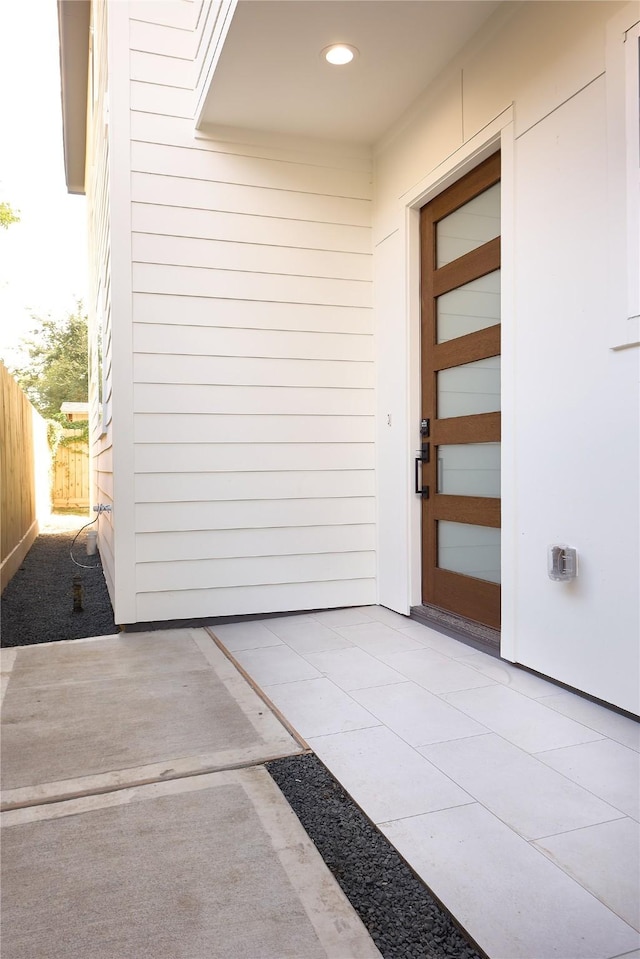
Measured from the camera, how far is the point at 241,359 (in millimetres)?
3863

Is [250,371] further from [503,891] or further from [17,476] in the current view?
[17,476]

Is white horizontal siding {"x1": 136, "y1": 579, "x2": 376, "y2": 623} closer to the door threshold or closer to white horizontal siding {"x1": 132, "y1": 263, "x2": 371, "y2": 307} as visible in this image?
the door threshold

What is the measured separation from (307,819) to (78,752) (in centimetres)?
87

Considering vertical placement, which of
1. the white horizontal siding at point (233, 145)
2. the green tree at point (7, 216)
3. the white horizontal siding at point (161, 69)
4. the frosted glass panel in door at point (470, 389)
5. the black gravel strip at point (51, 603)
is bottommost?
the black gravel strip at point (51, 603)

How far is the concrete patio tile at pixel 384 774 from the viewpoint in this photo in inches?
68.2

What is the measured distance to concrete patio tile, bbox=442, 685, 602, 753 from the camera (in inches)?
82.8

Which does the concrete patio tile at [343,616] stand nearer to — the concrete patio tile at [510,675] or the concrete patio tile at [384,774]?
the concrete patio tile at [510,675]

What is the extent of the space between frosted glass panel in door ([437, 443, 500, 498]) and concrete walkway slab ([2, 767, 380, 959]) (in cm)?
183

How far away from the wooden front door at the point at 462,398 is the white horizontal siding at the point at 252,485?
0.57m

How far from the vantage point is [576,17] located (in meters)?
2.41

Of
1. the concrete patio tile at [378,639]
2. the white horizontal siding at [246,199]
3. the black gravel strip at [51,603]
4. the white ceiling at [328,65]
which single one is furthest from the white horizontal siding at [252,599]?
the white ceiling at [328,65]

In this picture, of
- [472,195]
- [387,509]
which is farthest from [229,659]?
[472,195]

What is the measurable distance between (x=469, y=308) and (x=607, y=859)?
8.26 ft

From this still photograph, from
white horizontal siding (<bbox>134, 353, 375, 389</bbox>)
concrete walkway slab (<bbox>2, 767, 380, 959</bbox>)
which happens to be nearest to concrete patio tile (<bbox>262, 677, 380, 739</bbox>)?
concrete walkway slab (<bbox>2, 767, 380, 959</bbox>)
